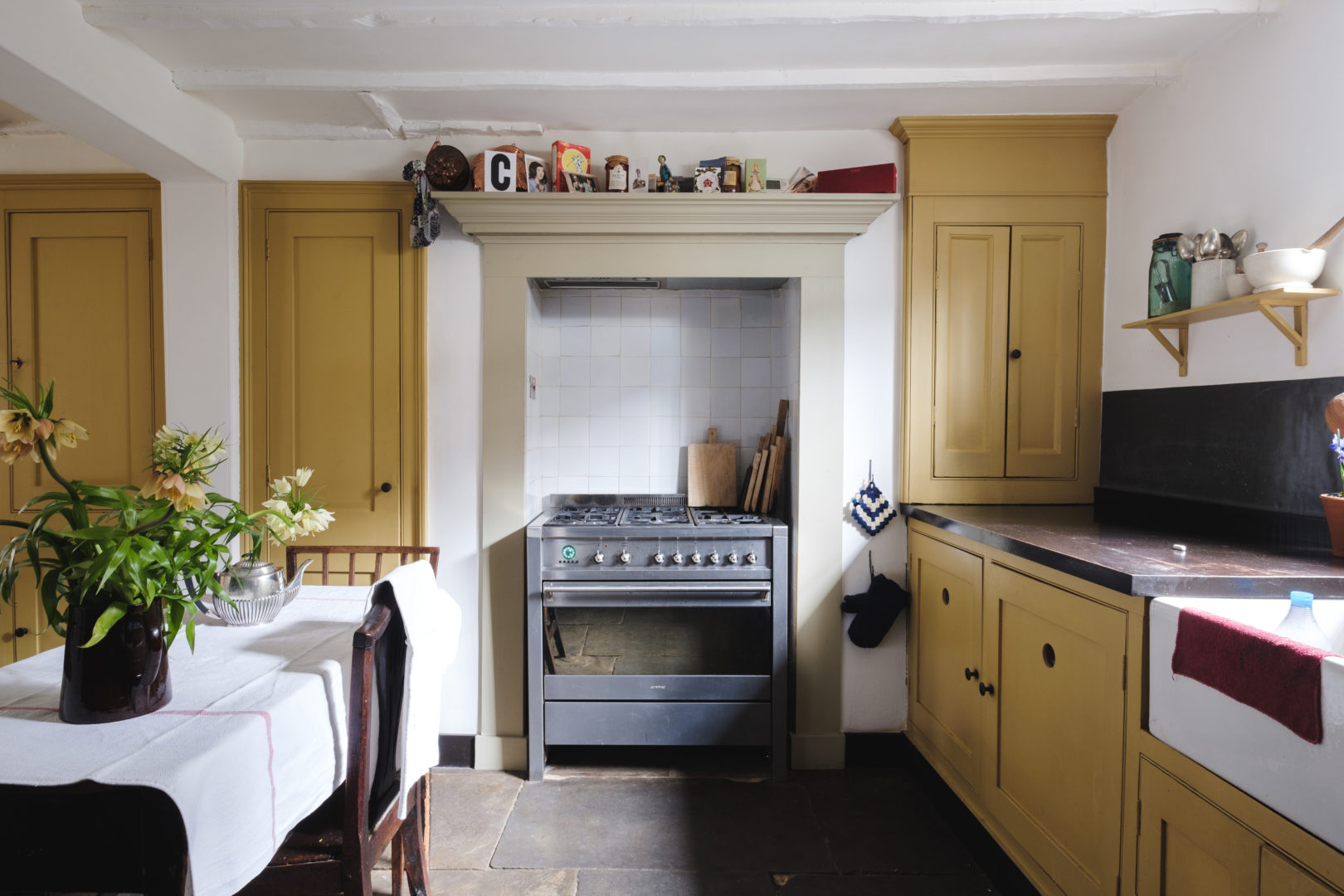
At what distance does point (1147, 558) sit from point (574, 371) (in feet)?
7.23

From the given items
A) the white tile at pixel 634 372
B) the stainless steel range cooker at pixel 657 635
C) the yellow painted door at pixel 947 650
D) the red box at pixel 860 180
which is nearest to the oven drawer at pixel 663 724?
the stainless steel range cooker at pixel 657 635

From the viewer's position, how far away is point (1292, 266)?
166 cm

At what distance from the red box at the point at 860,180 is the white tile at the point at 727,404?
3.00 feet

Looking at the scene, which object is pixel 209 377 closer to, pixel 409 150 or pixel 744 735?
pixel 409 150

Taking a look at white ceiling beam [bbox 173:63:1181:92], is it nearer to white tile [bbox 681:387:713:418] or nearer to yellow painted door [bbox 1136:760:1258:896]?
white tile [bbox 681:387:713:418]

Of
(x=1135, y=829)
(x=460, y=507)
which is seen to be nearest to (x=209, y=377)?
(x=460, y=507)

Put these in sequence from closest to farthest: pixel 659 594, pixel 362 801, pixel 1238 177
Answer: pixel 362 801
pixel 1238 177
pixel 659 594

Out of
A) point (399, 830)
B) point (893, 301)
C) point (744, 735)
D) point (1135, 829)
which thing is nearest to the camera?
point (1135, 829)

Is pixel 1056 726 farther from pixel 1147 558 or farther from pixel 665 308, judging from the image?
pixel 665 308

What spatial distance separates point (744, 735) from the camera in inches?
97.6

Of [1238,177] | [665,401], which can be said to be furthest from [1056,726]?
[665,401]

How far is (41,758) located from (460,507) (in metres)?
1.65

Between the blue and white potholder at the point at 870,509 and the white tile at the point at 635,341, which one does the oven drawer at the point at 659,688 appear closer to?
the blue and white potholder at the point at 870,509

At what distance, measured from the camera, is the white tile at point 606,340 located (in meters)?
3.00
